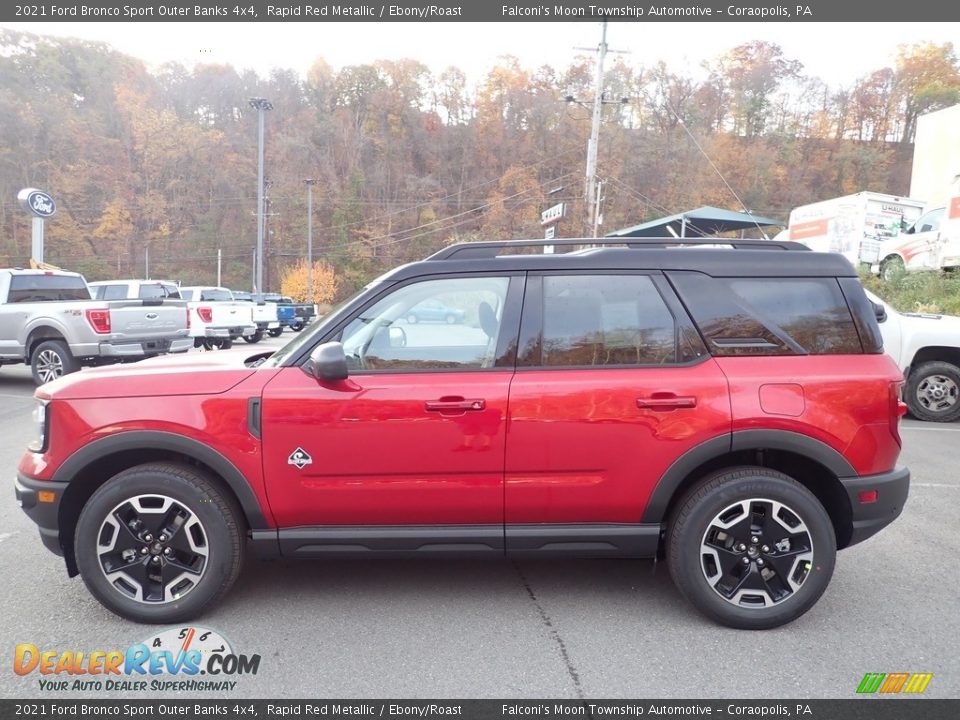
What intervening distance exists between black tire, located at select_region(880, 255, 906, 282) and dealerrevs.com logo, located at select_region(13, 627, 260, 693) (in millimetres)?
19154

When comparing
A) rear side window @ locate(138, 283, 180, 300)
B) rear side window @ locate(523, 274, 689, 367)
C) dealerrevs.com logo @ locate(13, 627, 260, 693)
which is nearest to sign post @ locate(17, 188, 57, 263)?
rear side window @ locate(138, 283, 180, 300)

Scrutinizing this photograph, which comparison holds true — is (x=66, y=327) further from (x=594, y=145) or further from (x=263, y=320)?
(x=594, y=145)

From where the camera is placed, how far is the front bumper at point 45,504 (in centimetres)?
309

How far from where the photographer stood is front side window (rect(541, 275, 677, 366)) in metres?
3.19

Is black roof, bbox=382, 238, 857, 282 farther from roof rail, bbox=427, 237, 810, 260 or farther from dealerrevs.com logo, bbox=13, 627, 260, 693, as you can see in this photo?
dealerrevs.com logo, bbox=13, 627, 260, 693

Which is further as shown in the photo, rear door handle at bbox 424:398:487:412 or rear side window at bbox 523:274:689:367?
rear side window at bbox 523:274:689:367

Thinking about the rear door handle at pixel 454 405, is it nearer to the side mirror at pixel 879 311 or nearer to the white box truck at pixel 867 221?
the side mirror at pixel 879 311

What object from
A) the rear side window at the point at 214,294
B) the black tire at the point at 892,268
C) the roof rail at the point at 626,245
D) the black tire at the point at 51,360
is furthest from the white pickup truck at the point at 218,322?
the black tire at the point at 892,268

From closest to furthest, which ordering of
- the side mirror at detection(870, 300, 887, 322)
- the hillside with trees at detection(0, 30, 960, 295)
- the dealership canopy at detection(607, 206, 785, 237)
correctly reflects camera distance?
the side mirror at detection(870, 300, 887, 322)
the dealership canopy at detection(607, 206, 785, 237)
the hillside with trees at detection(0, 30, 960, 295)

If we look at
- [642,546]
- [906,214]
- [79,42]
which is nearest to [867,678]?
[642,546]

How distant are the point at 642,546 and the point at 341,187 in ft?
230

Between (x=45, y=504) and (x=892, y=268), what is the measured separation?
19934 mm

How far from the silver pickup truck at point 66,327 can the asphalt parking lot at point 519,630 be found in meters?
6.87

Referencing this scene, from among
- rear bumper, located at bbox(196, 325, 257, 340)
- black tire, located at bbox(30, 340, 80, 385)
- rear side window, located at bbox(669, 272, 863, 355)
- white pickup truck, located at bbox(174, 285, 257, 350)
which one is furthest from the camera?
rear bumper, located at bbox(196, 325, 257, 340)
